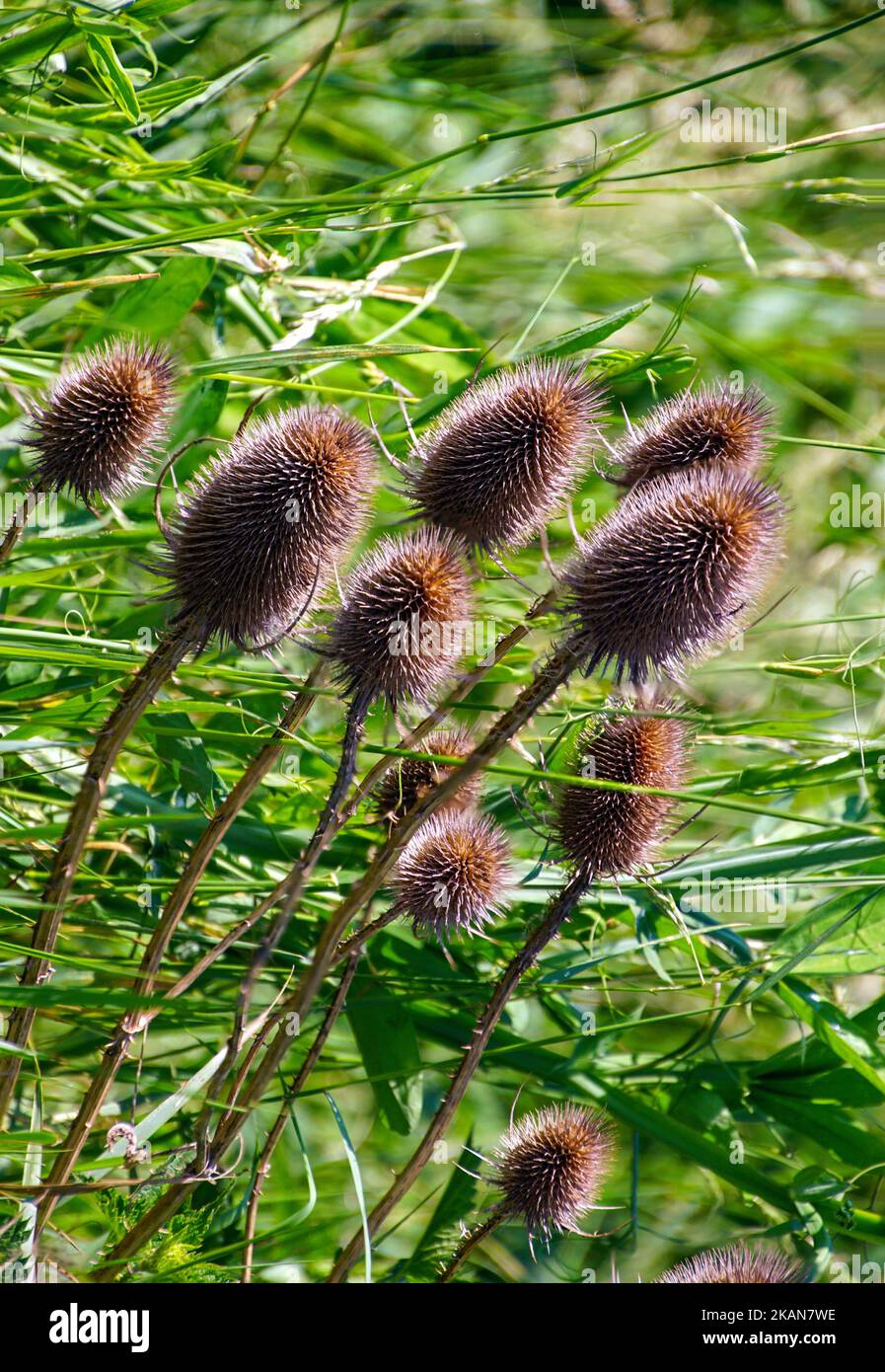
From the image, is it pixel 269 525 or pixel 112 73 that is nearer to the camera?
pixel 269 525

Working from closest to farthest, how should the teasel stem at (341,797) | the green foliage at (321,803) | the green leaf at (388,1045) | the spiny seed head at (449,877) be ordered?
the teasel stem at (341,797)
the spiny seed head at (449,877)
the green foliage at (321,803)
the green leaf at (388,1045)

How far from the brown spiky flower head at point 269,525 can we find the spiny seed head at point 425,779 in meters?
0.27

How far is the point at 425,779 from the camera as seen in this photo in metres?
1.63

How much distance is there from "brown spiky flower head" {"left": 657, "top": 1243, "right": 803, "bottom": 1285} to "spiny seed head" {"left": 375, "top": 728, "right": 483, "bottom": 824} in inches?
26.2

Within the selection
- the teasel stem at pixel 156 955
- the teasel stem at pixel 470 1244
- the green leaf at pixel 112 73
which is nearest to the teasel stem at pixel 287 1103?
the teasel stem at pixel 156 955

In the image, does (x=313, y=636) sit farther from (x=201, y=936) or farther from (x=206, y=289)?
(x=206, y=289)

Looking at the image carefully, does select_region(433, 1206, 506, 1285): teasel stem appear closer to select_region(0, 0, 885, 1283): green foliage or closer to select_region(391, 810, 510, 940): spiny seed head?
select_region(0, 0, 885, 1283): green foliage

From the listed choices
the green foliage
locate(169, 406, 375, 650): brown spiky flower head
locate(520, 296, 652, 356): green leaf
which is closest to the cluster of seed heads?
locate(169, 406, 375, 650): brown spiky flower head

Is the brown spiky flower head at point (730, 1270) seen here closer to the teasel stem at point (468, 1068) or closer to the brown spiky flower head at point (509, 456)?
the teasel stem at point (468, 1068)

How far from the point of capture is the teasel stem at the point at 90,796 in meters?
1.38

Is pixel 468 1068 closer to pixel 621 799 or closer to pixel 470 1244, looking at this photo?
pixel 470 1244

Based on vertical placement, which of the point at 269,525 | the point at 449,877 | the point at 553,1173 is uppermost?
the point at 269,525

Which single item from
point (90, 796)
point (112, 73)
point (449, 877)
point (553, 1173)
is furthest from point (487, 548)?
point (112, 73)

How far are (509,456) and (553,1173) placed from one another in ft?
3.01
